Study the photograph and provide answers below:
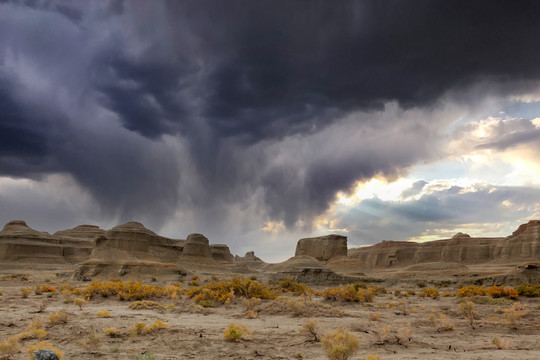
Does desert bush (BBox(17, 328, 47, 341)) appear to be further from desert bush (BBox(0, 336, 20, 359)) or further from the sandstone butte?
the sandstone butte

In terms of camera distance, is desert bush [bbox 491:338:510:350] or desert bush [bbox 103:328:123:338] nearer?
desert bush [bbox 491:338:510:350]

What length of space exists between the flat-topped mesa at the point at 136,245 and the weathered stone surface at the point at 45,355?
2059 inches

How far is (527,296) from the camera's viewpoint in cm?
2492

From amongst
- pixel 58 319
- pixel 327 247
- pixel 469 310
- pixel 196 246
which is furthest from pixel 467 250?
pixel 58 319

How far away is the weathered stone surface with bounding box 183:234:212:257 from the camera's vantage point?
82.2 m

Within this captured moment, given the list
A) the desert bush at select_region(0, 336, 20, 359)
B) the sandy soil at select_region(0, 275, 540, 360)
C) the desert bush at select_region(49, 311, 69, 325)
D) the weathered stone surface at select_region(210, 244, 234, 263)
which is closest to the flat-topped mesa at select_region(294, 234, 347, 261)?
the weathered stone surface at select_region(210, 244, 234, 263)

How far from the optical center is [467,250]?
326 ft

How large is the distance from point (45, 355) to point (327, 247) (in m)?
93.7

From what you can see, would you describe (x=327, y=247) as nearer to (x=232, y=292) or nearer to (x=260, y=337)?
(x=232, y=292)

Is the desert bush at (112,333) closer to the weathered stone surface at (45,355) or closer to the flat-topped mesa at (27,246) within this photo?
the weathered stone surface at (45,355)

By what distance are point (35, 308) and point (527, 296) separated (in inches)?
Result: 1211

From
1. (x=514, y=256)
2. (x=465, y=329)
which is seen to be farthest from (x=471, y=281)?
(x=514, y=256)

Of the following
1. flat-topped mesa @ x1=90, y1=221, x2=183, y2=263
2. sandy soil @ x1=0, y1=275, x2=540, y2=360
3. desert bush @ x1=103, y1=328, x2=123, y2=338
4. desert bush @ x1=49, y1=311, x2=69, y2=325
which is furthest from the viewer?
flat-topped mesa @ x1=90, y1=221, x2=183, y2=263

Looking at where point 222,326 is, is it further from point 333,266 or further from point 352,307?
point 333,266
